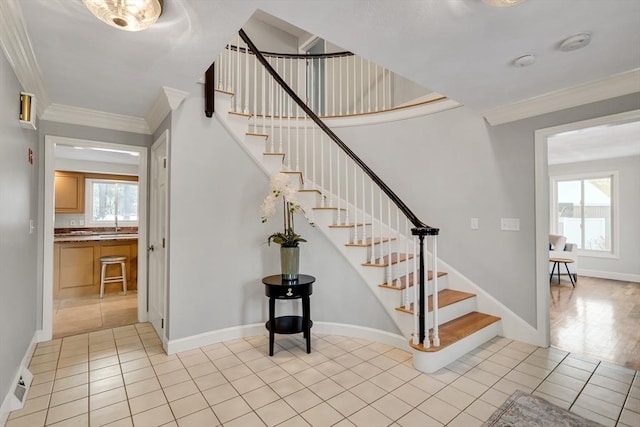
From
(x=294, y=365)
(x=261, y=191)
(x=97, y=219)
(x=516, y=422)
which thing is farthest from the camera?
(x=97, y=219)

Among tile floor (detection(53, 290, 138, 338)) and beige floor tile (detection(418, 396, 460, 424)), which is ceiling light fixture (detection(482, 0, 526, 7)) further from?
tile floor (detection(53, 290, 138, 338))

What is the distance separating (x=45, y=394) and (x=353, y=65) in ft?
16.6

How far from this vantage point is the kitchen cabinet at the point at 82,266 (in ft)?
15.3

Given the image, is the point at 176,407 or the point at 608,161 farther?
the point at 608,161

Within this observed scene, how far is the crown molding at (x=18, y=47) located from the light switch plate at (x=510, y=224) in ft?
13.4

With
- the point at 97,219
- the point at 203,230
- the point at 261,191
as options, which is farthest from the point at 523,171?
the point at 97,219

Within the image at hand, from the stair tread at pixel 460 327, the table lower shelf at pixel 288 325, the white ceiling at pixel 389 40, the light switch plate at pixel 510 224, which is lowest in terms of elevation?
the stair tread at pixel 460 327

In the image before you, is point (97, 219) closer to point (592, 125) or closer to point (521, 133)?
point (521, 133)

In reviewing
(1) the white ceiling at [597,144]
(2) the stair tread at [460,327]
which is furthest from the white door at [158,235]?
(1) the white ceiling at [597,144]

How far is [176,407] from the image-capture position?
6.55 ft

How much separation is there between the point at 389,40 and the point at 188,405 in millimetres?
2735

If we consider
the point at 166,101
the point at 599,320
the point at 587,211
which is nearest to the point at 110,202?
the point at 166,101

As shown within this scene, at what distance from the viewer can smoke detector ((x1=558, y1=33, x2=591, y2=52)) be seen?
1871mm

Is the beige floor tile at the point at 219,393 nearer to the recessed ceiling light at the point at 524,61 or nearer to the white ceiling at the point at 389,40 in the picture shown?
the white ceiling at the point at 389,40
